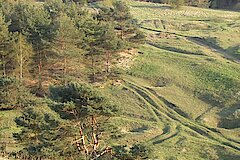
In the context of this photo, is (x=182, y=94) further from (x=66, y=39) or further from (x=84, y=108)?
(x=84, y=108)

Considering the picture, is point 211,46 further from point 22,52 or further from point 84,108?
point 84,108

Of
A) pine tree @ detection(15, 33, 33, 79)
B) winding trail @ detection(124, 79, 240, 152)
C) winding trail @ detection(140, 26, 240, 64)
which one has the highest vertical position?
pine tree @ detection(15, 33, 33, 79)

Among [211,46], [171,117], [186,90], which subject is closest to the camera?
[171,117]

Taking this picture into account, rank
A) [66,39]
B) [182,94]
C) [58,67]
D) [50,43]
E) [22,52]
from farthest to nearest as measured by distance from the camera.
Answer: [58,67] < [182,94] < [66,39] < [50,43] < [22,52]

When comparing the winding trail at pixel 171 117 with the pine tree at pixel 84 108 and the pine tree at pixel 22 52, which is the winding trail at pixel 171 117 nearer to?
the pine tree at pixel 22 52

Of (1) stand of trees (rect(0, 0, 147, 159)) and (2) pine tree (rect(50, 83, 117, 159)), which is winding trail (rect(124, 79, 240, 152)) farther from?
(2) pine tree (rect(50, 83, 117, 159))

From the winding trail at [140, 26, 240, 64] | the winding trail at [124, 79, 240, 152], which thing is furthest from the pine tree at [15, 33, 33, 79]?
the winding trail at [140, 26, 240, 64]

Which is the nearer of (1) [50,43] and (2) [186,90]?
(1) [50,43]

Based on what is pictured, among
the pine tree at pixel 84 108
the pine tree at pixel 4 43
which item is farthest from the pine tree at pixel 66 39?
the pine tree at pixel 84 108

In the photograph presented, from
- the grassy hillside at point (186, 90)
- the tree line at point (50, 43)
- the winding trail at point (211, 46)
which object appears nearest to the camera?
the grassy hillside at point (186, 90)

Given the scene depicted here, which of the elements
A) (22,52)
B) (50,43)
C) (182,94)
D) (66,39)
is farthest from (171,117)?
(22,52)

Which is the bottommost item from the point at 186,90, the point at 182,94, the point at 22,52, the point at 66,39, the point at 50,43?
the point at 182,94

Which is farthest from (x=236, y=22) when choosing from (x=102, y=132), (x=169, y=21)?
(x=102, y=132)

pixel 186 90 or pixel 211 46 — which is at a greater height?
pixel 211 46
